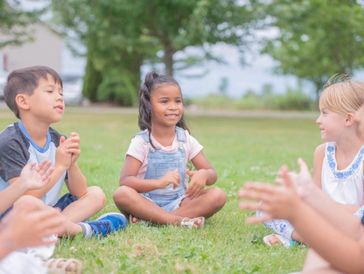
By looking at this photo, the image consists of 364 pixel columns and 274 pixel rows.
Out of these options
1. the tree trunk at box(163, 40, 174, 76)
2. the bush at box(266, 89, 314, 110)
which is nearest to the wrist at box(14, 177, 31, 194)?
the tree trunk at box(163, 40, 174, 76)

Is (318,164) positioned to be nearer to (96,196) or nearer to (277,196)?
(96,196)

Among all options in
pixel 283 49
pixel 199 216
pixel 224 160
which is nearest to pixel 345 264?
pixel 199 216

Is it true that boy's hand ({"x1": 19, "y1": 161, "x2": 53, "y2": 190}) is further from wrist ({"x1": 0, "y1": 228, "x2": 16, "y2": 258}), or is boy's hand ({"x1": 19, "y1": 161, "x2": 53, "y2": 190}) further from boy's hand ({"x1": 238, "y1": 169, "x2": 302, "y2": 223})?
boy's hand ({"x1": 238, "y1": 169, "x2": 302, "y2": 223})

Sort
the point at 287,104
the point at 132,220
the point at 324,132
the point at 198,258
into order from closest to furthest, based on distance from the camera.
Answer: the point at 198,258 → the point at 324,132 → the point at 132,220 → the point at 287,104

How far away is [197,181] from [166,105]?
61 cm

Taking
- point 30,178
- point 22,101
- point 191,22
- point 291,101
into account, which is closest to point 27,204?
point 30,178

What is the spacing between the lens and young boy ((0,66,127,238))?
3865mm

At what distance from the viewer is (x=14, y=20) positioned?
19875 millimetres

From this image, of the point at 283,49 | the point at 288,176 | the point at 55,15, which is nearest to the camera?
the point at 288,176

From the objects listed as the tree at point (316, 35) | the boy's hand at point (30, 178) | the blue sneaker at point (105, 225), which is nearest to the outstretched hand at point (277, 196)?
the boy's hand at point (30, 178)

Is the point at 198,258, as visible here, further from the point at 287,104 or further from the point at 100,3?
the point at 287,104

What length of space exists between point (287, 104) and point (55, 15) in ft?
45.9

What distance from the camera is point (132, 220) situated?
15.3 ft

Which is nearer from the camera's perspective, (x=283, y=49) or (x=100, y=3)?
(x=100, y=3)
